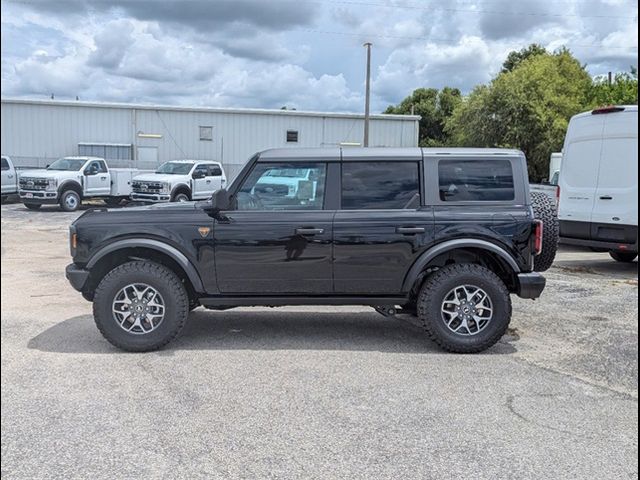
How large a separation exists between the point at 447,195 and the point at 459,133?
31.6m

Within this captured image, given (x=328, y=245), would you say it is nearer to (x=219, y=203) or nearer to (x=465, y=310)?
(x=219, y=203)

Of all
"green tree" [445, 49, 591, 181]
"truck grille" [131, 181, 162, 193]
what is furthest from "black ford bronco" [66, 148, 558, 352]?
"green tree" [445, 49, 591, 181]

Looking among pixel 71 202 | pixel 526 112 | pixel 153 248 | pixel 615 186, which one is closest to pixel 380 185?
pixel 153 248

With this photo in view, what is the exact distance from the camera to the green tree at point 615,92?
26.0 metres

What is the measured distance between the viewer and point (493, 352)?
5652 mm

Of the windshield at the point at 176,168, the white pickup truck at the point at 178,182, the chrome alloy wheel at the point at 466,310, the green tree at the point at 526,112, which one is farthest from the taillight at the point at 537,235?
the green tree at the point at 526,112

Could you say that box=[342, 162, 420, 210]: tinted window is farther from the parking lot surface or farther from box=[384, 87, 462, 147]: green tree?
box=[384, 87, 462, 147]: green tree

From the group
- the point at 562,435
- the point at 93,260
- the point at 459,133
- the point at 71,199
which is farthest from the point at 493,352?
the point at 459,133

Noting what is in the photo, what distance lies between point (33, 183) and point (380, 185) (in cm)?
1806

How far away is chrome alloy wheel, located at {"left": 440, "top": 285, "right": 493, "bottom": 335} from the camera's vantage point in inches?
218

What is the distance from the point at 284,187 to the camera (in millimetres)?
5660

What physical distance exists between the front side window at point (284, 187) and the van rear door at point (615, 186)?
5884 millimetres

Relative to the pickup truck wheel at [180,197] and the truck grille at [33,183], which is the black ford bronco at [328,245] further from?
the truck grille at [33,183]

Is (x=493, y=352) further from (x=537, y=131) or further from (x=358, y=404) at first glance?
(x=537, y=131)
